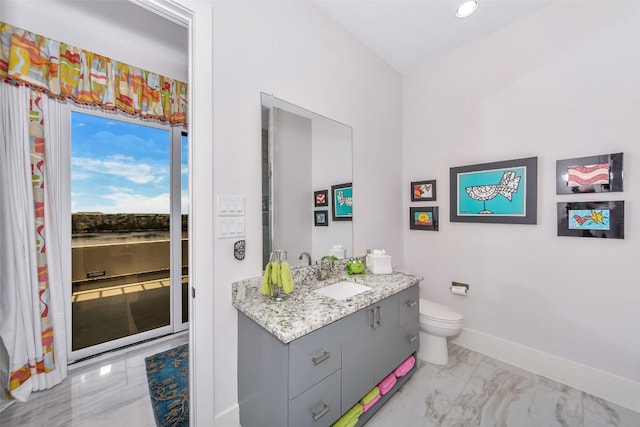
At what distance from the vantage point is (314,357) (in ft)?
3.83

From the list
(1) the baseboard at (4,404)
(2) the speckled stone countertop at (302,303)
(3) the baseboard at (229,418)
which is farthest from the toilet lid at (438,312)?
(1) the baseboard at (4,404)

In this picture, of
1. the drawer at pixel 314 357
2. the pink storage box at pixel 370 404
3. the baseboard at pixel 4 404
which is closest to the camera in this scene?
the drawer at pixel 314 357

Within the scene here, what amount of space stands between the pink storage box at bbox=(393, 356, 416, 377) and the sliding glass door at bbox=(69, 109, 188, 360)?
7.35ft

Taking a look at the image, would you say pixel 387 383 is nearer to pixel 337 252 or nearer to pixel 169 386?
pixel 337 252

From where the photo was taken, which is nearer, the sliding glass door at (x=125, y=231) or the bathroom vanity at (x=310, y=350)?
the bathroom vanity at (x=310, y=350)

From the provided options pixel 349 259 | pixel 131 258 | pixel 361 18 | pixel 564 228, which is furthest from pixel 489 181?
pixel 131 258

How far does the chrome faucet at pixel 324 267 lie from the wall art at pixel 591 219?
179 centimetres

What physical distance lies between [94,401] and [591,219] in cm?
373

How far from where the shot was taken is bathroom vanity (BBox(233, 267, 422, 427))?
1.11 metres

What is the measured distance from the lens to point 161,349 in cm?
234

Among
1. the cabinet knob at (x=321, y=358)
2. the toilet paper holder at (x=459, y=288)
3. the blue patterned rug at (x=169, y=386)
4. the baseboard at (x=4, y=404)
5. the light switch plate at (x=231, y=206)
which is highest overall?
the light switch plate at (x=231, y=206)

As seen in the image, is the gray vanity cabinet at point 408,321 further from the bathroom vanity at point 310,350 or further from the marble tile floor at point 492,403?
the marble tile floor at point 492,403

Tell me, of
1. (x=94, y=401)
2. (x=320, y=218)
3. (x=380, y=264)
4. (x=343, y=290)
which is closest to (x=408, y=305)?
(x=380, y=264)

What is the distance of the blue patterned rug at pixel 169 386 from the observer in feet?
5.14
